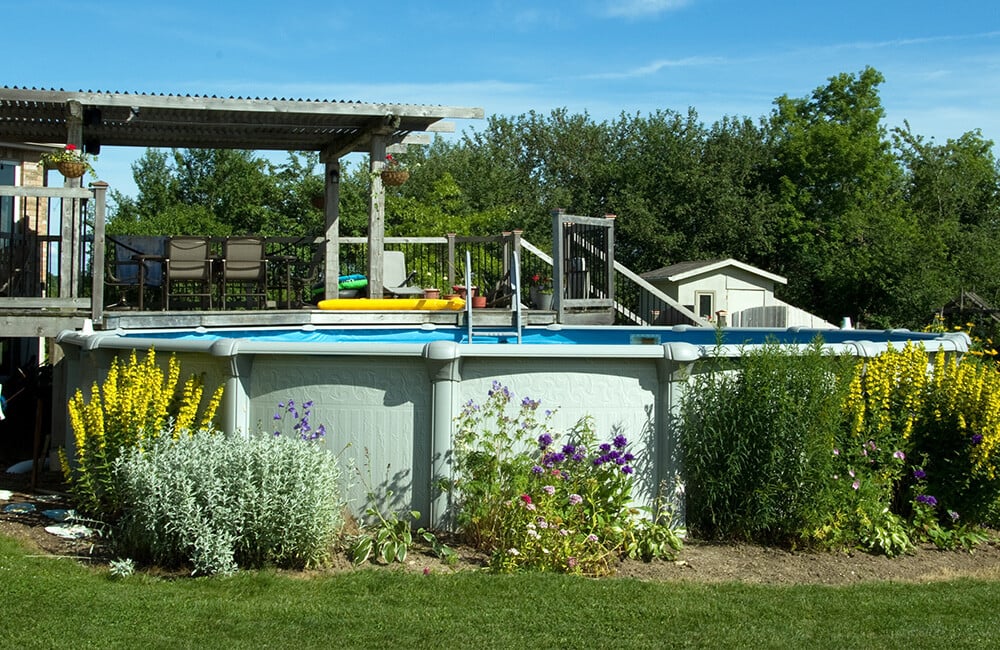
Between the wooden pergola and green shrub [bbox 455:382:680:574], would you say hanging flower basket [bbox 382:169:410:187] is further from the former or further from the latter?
green shrub [bbox 455:382:680:574]

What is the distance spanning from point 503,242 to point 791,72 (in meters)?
33.6

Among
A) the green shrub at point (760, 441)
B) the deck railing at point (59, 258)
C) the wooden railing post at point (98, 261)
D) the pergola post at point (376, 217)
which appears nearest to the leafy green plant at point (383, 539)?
the green shrub at point (760, 441)

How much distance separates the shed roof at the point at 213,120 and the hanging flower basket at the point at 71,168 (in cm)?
65

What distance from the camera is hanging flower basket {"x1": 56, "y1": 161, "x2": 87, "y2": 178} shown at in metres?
11.3

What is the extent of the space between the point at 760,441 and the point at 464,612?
2378mm

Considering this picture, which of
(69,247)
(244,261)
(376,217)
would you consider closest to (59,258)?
(69,247)

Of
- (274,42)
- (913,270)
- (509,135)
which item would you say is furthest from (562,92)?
(274,42)

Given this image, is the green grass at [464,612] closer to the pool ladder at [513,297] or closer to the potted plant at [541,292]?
the pool ladder at [513,297]

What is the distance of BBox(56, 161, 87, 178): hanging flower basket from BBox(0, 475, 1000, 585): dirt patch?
5.52 meters

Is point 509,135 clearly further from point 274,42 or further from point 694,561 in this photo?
point 694,561

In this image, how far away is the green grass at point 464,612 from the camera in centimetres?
466

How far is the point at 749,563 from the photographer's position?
246 inches

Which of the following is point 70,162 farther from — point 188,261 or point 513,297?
point 513,297

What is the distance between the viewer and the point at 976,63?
40625mm
